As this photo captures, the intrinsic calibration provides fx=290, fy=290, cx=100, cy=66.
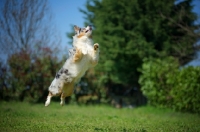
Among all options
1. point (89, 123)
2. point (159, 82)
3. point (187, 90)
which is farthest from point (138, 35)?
point (89, 123)

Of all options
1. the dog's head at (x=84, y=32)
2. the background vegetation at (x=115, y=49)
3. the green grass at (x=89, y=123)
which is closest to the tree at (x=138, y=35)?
the background vegetation at (x=115, y=49)

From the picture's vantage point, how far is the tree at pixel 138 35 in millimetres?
18734

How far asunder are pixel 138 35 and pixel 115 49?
1.79 meters

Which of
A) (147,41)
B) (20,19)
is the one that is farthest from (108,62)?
(20,19)

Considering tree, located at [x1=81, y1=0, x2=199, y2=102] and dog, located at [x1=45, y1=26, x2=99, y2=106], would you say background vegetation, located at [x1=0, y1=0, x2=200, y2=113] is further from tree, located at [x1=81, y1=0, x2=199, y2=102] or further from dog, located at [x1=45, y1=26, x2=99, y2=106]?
dog, located at [x1=45, y1=26, x2=99, y2=106]

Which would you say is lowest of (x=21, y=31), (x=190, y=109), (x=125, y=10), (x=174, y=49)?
(x=190, y=109)

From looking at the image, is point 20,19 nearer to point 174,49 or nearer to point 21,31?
point 21,31

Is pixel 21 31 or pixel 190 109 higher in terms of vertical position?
pixel 21 31

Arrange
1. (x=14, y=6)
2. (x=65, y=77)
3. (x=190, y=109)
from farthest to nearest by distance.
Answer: (x=14, y=6), (x=190, y=109), (x=65, y=77)

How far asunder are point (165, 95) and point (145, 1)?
7.19m

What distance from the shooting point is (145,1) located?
1941 centimetres

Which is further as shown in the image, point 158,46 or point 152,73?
point 158,46

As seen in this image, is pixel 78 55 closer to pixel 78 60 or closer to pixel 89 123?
pixel 78 60

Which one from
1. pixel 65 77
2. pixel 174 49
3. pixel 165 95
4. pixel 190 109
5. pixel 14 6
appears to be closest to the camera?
pixel 65 77
